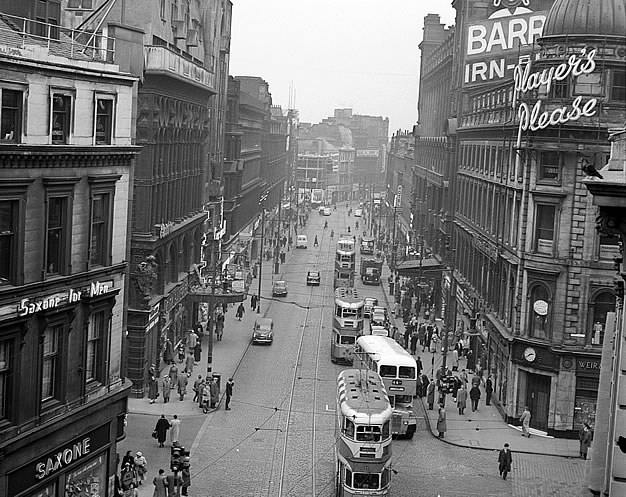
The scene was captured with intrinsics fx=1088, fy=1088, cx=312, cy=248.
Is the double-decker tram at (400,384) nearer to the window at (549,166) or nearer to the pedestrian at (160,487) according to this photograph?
the window at (549,166)

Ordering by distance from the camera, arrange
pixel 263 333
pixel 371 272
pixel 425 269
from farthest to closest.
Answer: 1. pixel 371 272
2. pixel 425 269
3. pixel 263 333

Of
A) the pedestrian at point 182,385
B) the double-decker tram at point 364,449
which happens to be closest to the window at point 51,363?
the double-decker tram at point 364,449

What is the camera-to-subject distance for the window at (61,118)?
87.8 ft

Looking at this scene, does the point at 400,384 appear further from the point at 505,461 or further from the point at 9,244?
the point at 9,244

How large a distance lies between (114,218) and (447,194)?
2020 inches

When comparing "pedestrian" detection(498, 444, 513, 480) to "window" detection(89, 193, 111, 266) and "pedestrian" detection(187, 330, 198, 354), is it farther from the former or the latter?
"pedestrian" detection(187, 330, 198, 354)

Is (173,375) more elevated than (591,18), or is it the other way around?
(591,18)

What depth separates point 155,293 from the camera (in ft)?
170

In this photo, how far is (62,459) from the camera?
90.8 feet

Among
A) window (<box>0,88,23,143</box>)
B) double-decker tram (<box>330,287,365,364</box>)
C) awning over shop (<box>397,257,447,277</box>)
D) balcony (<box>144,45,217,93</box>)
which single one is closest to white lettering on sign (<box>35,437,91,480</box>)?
window (<box>0,88,23,143</box>)

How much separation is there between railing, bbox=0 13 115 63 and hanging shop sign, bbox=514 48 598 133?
19.5 metres

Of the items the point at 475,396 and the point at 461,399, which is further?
the point at 475,396

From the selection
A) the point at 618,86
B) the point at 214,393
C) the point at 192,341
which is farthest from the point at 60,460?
the point at 192,341

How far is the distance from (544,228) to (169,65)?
1831cm
